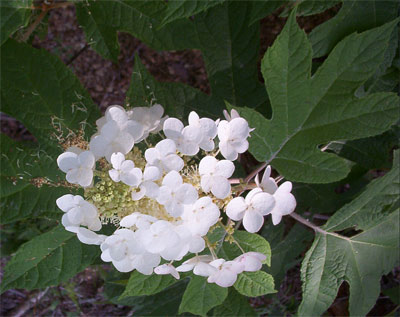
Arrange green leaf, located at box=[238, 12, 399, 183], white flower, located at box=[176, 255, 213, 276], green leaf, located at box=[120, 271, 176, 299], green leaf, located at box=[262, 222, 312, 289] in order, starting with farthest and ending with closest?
1. green leaf, located at box=[262, 222, 312, 289]
2. green leaf, located at box=[120, 271, 176, 299]
3. green leaf, located at box=[238, 12, 399, 183]
4. white flower, located at box=[176, 255, 213, 276]

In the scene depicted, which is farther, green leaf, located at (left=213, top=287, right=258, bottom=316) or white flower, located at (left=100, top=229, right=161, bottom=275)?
green leaf, located at (left=213, top=287, right=258, bottom=316)

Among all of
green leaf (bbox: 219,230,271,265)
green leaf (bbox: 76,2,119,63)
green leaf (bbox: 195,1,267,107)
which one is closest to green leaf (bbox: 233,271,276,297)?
green leaf (bbox: 219,230,271,265)

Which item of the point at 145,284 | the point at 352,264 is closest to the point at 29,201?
the point at 145,284

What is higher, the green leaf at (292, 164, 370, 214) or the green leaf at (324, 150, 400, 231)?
the green leaf at (324, 150, 400, 231)

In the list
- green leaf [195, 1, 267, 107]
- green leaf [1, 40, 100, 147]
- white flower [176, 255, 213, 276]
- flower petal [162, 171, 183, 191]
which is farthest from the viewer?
green leaf [195, 1, 267, 107]

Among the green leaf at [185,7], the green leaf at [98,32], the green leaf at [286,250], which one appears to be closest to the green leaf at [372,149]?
the green leaf at [286,250]

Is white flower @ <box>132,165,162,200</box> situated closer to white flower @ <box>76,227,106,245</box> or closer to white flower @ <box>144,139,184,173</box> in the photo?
white flower @ <box>144,139,184,173</box>

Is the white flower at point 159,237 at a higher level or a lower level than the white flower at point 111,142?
lower

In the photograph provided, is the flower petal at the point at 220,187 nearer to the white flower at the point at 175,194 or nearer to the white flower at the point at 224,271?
the white flower at the point at 175,194

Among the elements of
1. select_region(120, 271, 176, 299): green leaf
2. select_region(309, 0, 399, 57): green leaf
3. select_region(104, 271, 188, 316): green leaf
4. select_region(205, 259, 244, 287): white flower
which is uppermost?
select_region(309, 0, 399, 57): green leaf
